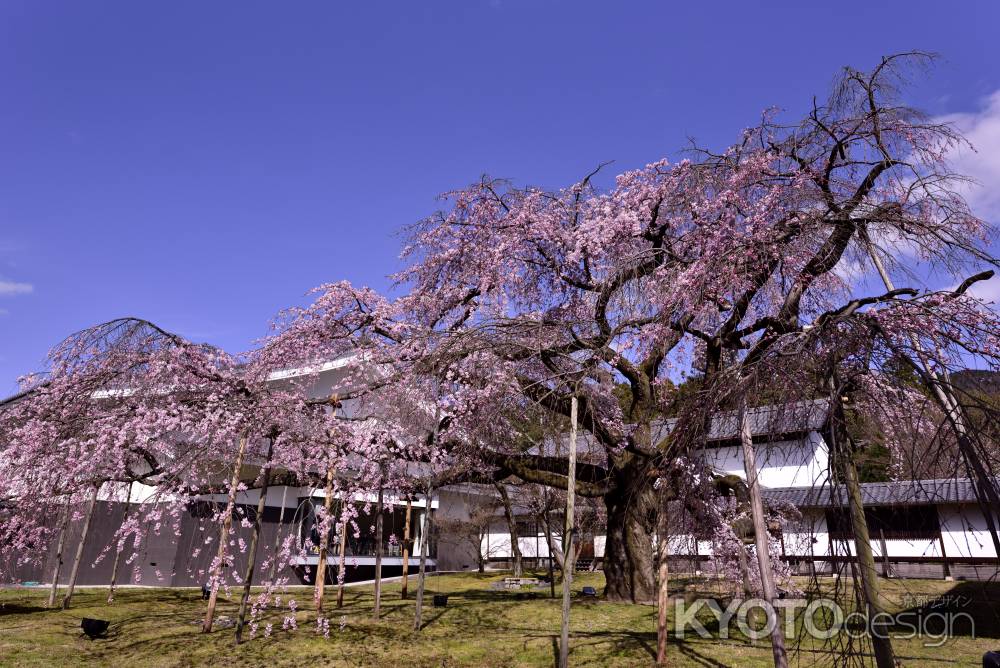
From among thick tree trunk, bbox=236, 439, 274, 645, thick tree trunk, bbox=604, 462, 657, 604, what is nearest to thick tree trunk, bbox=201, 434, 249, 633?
thick tree trunk, bbox=236, 439, 274, 645

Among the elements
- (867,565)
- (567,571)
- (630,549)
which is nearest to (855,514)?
(867,565)

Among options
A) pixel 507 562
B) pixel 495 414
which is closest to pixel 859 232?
pixel 495 414

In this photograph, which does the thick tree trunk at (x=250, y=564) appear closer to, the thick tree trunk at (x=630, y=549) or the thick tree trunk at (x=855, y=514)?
the thick tree trunk at (x=630, y=549)

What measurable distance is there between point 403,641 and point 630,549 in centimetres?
571

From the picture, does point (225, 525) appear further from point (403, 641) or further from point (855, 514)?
point (855, 514)

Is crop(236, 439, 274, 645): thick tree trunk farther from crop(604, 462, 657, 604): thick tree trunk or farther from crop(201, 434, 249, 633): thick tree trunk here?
crop(604, 462, 657, 604): thick tree trunk

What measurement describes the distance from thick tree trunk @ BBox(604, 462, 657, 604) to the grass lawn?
1.63ft

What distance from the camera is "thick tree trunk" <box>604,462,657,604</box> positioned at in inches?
545

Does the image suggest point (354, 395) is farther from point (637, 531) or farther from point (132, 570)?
point (132, 570)

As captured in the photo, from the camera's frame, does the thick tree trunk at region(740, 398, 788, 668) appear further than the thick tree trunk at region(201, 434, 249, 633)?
No

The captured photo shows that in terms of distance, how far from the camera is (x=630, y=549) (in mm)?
14281

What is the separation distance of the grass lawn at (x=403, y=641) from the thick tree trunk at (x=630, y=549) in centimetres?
50

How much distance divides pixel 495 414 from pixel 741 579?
21.9 ft

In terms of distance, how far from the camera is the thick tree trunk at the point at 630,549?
13844mm
